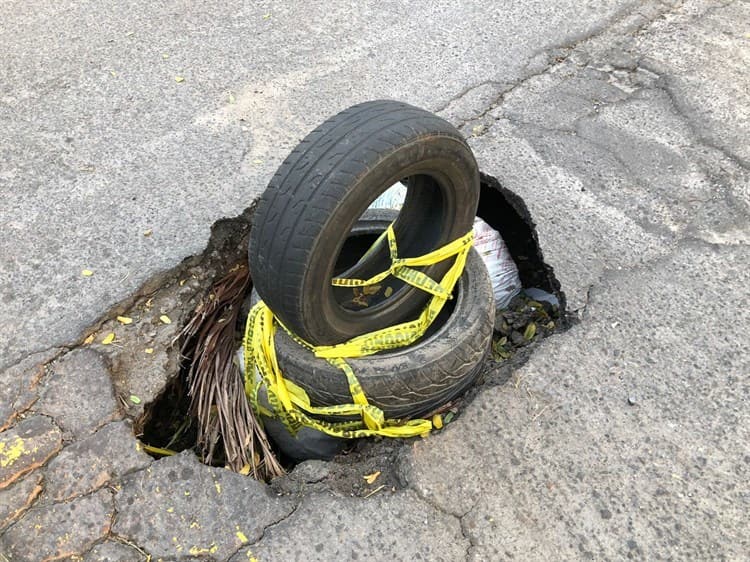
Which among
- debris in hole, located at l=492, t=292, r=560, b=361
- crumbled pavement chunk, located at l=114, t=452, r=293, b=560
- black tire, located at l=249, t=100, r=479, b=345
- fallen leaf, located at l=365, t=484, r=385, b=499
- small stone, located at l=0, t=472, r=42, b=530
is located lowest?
debris in hole, located at l=492, t=292, r=560, b=361

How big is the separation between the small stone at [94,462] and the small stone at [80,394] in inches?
2.6

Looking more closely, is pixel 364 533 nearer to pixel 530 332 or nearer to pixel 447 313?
pixel 447 313

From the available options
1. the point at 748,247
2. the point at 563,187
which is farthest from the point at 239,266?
the point at 748,247

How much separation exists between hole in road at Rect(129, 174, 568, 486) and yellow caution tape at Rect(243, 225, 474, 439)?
0.12 meters

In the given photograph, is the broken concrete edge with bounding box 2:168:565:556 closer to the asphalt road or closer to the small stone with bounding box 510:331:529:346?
the asphalt road

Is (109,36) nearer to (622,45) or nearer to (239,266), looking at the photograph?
(239,266)

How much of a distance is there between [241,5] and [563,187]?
9.99 feet

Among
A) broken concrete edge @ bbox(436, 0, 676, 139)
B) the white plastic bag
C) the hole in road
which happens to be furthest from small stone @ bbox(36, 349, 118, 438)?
broken concrete edge @ bbox(436, 0, 676, 139)

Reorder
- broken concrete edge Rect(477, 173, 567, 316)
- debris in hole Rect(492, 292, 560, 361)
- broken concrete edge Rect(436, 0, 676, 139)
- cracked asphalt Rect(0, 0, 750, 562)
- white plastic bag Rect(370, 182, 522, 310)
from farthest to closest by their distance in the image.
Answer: broken concrete edge Rect(436, 0, 676, 139)
broken concrete edge Rect(477, 173, 567, 316)
white plastic bag Rect(370, 182, 522, 310)
debris in hole Rect(492, 292, 560, 361)
cracked asphalt Rect(0, 0, 750, 562)

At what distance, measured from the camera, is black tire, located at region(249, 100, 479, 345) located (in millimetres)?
2062

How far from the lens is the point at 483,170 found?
3471 mm

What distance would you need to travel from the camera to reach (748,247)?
307 cm

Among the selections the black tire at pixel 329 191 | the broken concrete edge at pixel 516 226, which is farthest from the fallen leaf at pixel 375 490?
the broken concrete edge at pixel 516 226

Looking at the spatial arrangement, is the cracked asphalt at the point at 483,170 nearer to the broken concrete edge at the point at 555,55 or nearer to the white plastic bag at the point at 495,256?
the broken concrete edge at the point at 555,55
